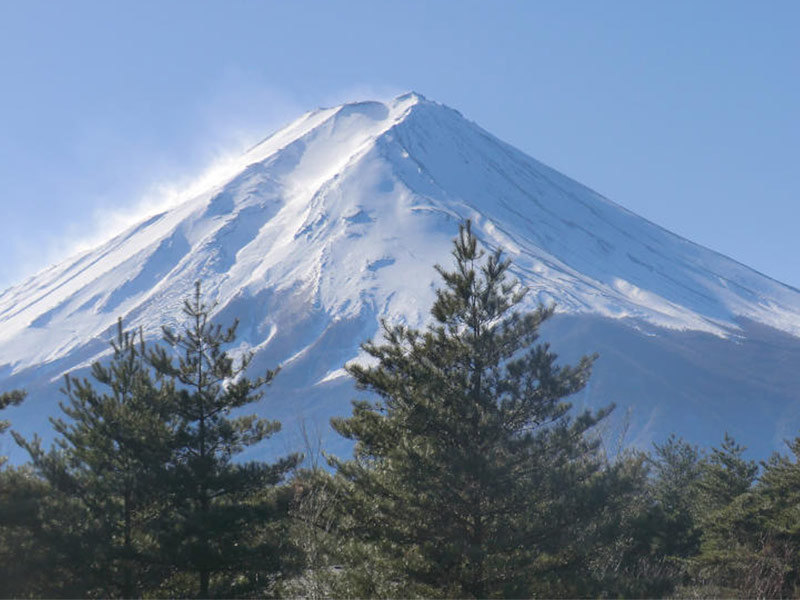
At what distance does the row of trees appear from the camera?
1497 centimetres

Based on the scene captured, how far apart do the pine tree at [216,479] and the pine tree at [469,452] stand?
1546 millimetres

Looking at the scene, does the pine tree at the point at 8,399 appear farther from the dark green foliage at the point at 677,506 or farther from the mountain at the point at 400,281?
the mountain at the point at 400,281

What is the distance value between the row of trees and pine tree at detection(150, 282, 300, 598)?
0.11 ft

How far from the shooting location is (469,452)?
15055 mm

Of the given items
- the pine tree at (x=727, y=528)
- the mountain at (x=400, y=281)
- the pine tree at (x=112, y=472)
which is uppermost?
the mountain at (x=400, y=281)

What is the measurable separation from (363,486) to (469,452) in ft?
6.35

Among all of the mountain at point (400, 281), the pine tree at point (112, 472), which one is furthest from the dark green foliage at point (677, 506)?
the mountain at point (400, 281)

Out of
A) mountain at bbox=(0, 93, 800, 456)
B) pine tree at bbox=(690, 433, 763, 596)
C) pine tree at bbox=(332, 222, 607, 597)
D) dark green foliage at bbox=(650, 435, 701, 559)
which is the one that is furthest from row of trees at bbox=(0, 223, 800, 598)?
mountain at bbox=(0, 93, 800, 456)

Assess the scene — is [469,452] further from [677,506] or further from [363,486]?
[677,506]

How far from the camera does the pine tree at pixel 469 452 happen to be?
48.8 ft

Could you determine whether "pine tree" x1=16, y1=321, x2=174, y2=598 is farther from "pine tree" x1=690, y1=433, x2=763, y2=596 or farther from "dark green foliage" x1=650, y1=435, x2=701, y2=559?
"dark green foliage" x1=650, y1=435, x2=701, y2=559

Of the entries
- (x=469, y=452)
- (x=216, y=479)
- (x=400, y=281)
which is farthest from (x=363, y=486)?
(x=400, y=281)

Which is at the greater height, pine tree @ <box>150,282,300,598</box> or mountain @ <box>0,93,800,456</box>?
mountain @ <box>0,93,800,456</box>

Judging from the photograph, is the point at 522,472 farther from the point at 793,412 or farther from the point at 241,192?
the point at 241,192
